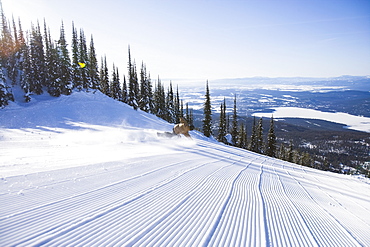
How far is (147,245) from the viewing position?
3.34 meters

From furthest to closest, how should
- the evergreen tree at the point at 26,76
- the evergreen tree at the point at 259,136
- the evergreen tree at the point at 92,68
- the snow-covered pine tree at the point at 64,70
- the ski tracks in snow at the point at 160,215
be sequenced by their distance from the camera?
the evergreen tree at the point at 259,136 < the evergreen tree at the point at 92,68 < the snow-covered pine tree at the point at 64,70 < the evergreen tree at the point at 26,76 < the ski tracks in snow at the point at 160,215

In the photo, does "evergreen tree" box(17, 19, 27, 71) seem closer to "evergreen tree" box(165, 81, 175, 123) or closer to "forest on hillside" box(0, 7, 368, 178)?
"forest on hillside" box(0, 7, 368, 178)

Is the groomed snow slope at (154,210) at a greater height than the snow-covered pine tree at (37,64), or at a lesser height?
lesser

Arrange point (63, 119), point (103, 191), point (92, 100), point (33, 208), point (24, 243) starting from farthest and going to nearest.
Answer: point (92, 100)
point (63, 119)
point (103, 191)
point (33, 208)
point (24, 243)

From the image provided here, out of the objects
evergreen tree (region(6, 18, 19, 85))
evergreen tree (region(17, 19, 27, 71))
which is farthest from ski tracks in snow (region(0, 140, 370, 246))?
evergreen tree (region(17, 19, 27, 71))

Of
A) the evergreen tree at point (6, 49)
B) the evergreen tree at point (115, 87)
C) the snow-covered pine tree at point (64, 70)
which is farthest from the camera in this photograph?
the evergreen tree at point (115, 87)

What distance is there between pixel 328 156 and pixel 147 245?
473 ft

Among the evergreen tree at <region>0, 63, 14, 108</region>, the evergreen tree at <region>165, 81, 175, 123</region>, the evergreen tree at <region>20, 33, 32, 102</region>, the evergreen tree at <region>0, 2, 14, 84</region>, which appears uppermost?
the evergreen tree at <region>0, 2, 14, 84</region>

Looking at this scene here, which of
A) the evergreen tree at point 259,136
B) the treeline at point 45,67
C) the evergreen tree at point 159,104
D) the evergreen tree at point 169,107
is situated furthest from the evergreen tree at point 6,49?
the evergreen tree at point 259,136

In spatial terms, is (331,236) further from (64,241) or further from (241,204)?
(64,241)

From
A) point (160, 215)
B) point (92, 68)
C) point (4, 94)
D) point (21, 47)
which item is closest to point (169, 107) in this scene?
point (92, 68)

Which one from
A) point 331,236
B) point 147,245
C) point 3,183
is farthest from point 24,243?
point 331,236

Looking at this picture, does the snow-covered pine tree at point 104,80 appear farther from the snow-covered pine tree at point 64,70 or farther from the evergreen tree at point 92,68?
the snow-covered pine tree at point 64,70

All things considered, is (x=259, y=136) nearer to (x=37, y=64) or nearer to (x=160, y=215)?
(x=160, y=215)
